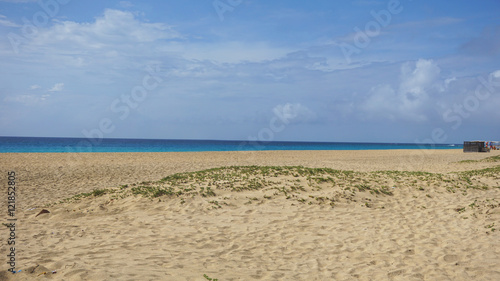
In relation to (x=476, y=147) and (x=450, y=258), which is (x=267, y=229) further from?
(x=476, y=147)

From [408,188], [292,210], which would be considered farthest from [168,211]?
[408,188]

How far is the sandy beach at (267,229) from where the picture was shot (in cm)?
705

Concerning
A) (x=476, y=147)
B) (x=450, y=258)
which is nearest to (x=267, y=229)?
(x=450, y=258)

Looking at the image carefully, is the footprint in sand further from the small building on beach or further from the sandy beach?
the small building on beach

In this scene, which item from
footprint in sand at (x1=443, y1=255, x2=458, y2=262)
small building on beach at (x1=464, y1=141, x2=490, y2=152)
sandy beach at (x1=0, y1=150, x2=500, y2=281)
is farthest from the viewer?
small building on beach at (x1=464, y1=141, x2=490, y2=152)

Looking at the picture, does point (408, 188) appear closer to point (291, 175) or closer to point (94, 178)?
point (291, 175)

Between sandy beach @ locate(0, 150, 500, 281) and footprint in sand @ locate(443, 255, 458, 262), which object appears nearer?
sandy beach @ locate(0, 150, 500, 281)

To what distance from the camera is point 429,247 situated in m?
8.67

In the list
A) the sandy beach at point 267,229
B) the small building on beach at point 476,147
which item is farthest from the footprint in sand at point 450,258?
the small building on beach at point 476,147

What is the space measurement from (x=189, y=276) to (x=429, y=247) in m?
5.98

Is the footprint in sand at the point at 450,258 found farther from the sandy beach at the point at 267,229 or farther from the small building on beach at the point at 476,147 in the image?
the small building on beach at the point at 476,147

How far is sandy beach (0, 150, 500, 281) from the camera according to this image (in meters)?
7.05

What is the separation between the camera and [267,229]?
10055 millimetres

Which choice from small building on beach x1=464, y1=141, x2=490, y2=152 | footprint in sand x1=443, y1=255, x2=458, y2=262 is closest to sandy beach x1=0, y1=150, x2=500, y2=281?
footprint in sand x1=443, y1=255, x2=458, y2=262
